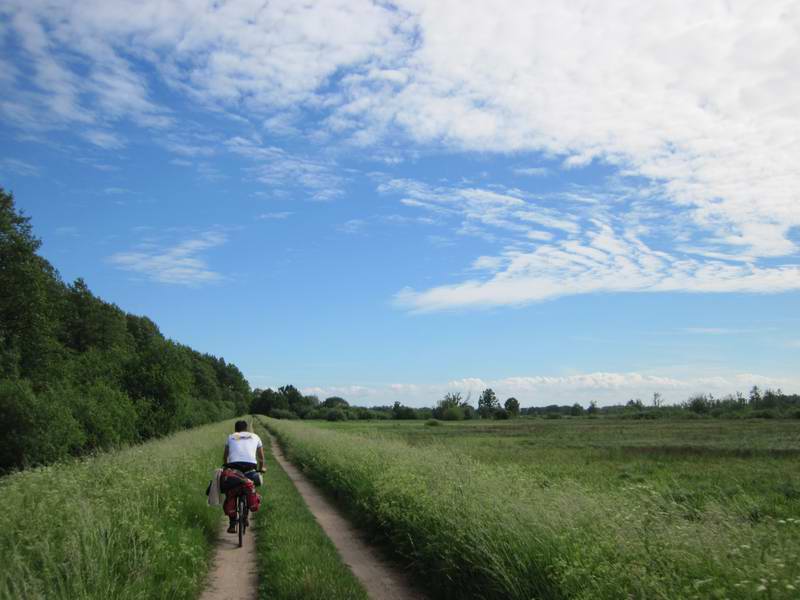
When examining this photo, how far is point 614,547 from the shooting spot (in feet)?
17.3

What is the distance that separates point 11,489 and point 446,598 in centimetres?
666

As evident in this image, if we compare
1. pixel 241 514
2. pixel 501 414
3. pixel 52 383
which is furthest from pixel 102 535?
pixel 501 414

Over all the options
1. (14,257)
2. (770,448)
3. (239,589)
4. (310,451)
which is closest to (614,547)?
(239,589)

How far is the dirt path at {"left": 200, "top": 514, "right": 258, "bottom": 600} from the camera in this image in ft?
24.6

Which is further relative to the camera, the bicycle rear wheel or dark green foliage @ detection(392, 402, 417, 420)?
dark green foliage @ detection(392, 402, 417, 420)

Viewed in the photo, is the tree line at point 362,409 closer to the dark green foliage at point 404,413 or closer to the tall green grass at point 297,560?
the dark green foliage at point 404,413

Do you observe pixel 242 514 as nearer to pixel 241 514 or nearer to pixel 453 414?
→ pixel 241 514

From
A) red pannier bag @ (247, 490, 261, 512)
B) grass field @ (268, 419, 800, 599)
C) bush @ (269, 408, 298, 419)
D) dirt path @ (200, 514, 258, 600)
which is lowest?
bush @ (269, 408, 298, 419)

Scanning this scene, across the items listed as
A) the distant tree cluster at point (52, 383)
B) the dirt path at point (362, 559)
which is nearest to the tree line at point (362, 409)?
the distant tree cluster at point (52, 383)

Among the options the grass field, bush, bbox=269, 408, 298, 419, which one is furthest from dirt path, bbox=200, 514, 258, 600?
bush, bbox=269, 408, 298, 419

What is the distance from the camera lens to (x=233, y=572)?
859 cm

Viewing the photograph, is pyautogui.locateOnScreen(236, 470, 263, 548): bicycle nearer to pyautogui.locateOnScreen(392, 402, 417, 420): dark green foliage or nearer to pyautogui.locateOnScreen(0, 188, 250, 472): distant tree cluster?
pyautogui.locateOnScreen(0, 188, 250, 472): distant tree cluster

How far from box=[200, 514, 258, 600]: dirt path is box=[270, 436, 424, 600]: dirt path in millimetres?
1431

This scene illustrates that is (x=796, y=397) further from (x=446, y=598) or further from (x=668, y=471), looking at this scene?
(x=446, y=598)
